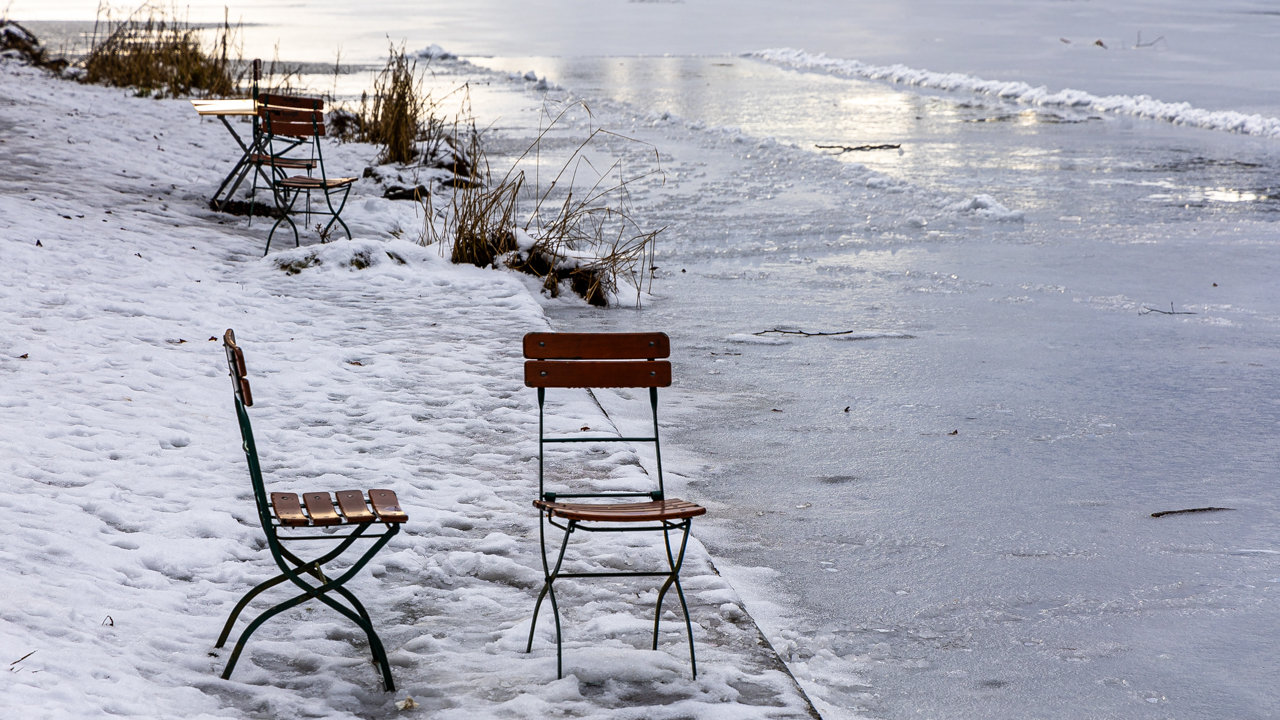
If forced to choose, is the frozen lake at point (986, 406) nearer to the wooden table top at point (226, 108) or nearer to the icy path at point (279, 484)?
the icy path at point (279, 484)

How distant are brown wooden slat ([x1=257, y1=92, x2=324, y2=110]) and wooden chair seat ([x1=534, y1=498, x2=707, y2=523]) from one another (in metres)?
6.60

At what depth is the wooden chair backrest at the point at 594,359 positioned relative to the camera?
144 inches

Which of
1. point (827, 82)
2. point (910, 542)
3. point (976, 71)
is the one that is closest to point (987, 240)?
point (910, 542)

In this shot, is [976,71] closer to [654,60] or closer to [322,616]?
[654,60]

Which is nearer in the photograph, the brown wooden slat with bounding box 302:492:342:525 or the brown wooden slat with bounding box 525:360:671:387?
the brown wooden slat with bounding box 302:492:342:525

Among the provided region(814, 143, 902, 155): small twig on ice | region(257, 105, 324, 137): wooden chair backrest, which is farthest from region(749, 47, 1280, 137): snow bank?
region(257, 105, 324, 137): wooden chair backrest

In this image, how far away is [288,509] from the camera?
3.13m

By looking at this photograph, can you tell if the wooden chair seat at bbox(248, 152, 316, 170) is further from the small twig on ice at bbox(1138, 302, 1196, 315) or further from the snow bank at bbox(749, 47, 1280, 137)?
the snow bank at bbox(749, 47, 1280, 137)

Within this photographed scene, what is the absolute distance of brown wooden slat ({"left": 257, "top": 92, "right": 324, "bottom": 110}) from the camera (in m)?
8.84

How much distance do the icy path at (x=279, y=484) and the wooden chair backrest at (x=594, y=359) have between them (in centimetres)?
80

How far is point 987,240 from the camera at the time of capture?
10.1 meters

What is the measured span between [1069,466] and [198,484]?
3.92 metres

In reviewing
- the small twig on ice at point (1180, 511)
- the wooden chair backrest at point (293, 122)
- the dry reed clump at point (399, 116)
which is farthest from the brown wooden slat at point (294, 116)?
the small twig on ice at point (1180, 511)

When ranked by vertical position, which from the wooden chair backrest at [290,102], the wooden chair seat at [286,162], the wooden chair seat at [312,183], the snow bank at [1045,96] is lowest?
the wooden chair seat at [312,183]
